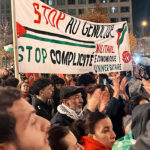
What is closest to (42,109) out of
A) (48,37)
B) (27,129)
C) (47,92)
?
(47,92)

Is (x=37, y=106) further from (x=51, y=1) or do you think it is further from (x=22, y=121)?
(x=51, y=1)

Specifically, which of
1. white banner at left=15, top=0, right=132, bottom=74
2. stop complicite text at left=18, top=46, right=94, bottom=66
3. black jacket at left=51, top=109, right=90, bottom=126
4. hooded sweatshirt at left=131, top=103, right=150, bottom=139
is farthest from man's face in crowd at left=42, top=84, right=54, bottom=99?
hooded sweatshirt at left=131, top=103, right=150, bottom=139

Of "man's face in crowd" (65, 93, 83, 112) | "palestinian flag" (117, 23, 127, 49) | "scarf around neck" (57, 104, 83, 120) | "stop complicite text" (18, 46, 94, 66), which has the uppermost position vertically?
"palestinian flag" (117, 23, 127, 49)

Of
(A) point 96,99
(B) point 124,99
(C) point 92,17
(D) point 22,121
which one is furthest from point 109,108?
(C) point 92,17

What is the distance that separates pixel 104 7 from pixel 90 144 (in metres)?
78.6

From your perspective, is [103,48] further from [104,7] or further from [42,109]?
[104,7]

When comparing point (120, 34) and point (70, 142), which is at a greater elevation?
point (120, 34)

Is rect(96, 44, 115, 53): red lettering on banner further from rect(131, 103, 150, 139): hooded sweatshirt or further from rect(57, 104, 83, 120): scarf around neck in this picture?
rect(131, 103, 150, 139): hooded sweatshirt

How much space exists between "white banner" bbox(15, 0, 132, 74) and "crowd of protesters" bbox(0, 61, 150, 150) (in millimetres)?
385

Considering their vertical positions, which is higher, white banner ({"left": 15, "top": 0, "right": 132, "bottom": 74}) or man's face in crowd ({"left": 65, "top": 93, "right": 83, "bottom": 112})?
white banner ({"left": 15, "top": 0, "right": 132, "bottom": 74})

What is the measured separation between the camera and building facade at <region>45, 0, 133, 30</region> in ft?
255

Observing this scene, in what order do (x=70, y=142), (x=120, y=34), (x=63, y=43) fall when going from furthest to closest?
(x=120, y=34) < (x=63, y=43) < (x=70, y=142)

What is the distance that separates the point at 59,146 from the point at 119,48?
15.9 feet

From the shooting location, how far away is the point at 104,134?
110 inches
